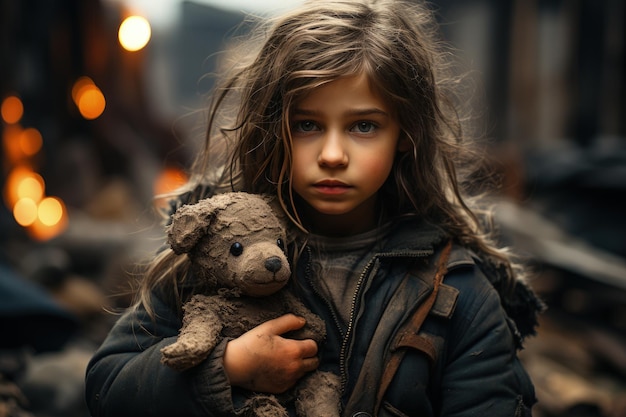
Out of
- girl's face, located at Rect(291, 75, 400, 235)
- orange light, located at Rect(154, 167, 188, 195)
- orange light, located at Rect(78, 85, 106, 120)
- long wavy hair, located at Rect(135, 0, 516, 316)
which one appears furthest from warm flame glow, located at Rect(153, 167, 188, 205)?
girl's face, located at Rect(291, 75, 400, 235)

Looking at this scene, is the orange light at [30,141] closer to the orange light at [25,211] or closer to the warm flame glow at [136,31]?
the orange light at [25,211]

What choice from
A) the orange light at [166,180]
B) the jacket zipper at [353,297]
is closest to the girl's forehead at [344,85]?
the jacket zipper at [353,297]

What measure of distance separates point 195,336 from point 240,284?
0.17 metres

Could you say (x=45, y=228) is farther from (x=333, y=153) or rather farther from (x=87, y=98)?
(x=333, y=153)

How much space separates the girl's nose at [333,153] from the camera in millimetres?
2135

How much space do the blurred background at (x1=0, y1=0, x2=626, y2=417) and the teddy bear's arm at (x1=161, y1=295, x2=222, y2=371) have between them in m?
0.43

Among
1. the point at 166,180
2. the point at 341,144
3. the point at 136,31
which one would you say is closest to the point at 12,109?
the point at 136,31

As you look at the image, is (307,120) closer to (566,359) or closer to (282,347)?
(282,347)

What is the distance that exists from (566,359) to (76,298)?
11.6 feet

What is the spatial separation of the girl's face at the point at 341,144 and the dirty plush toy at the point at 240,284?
15 cm

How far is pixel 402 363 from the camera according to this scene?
2162 millimetres

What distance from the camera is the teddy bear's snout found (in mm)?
2033

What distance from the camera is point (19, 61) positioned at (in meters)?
8.97

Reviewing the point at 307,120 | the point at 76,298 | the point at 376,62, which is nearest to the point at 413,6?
the point at 376,62
